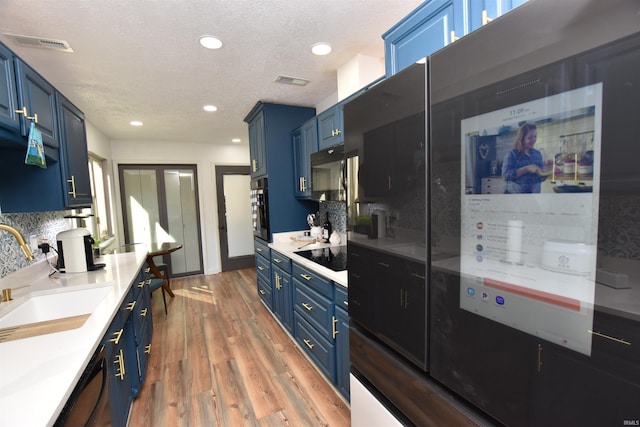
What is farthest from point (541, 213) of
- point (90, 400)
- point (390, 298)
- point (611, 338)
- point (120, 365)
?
point (120, 365)

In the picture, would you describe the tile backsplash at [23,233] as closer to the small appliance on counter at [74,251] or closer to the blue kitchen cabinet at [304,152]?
the small appliance on counter at [74,251]

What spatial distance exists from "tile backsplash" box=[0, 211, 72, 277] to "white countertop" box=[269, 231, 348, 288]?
1925mm

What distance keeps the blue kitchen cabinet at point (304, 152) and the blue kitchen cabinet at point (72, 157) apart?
1.96 m

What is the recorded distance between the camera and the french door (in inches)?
189

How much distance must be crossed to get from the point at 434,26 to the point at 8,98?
6.81 ft

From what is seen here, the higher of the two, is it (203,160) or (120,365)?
(203,160)

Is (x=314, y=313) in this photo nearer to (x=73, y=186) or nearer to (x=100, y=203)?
(x=73, y=186)

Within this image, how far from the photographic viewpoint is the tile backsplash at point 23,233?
73.2 inches

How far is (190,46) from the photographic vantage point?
1.93 meters

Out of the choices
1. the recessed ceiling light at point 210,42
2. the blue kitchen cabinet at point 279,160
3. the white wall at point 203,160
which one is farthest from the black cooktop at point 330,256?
the white wall at point 203,160

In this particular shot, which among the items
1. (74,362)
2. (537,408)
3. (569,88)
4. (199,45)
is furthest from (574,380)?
(199,45)

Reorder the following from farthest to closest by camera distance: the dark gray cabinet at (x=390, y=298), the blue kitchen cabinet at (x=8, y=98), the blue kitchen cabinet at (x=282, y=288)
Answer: the blue kitchen cabinet at (x=282, y=288)
the blue kitchen cabinet at (x=8, y=98)
the dark gray cabinet at (x=390, y=298)

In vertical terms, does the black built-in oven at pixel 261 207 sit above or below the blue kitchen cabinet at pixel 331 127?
below

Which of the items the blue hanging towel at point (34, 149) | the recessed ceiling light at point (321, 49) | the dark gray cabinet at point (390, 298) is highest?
the recessed ceiling light at point (321, 49)
